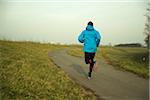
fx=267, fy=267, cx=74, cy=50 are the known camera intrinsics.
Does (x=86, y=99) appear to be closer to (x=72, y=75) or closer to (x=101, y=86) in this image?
(x=101, y=86)

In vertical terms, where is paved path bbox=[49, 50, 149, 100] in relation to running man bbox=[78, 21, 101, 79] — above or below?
below

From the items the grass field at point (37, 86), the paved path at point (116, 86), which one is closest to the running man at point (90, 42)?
the paved path at point (116, 86)

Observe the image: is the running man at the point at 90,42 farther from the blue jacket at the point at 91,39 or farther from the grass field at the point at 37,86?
the grass field at the point at 37,86

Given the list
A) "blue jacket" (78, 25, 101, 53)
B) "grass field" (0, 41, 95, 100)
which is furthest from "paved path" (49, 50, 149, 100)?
"blue jacket" (78, 25, 101, 53)

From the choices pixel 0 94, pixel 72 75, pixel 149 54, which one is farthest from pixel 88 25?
pixel 149 54

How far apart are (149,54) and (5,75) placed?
9.99m

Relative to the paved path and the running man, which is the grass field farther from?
the running man

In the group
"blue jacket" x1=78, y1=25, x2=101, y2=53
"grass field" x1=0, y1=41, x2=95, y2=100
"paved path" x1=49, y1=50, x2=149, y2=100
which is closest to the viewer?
"grass field" x1=0, y1=41, x2=95, y2=100

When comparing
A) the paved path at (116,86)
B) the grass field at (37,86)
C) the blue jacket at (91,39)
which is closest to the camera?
the grass field at (37,86)

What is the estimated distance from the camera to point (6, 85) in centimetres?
823

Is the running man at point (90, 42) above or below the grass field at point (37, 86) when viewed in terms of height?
above

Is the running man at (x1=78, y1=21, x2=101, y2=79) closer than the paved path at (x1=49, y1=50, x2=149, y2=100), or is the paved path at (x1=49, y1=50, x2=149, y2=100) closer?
the paved path at (x1=49, y1=50, x2=149, y2=100)

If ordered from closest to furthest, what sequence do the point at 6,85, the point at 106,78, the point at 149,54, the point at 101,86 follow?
1. the point at 6,85
2. the point at 101,86
3. the point at 106,78
4. the point at 149,54

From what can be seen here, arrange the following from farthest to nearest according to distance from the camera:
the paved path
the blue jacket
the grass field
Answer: the blue jacket < the paved path < the grass field
